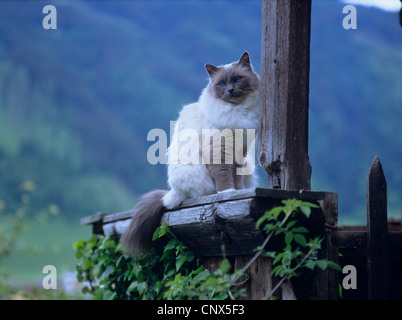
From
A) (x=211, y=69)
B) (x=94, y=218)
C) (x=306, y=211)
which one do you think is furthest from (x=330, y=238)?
(x=94, y=218)

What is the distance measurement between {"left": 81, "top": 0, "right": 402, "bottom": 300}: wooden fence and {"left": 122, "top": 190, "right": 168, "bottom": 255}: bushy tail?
5.7 inches

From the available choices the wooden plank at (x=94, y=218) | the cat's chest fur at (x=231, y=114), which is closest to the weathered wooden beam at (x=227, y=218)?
the cat's chest fur at (x=231, y=114)

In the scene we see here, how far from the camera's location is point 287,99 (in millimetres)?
2283

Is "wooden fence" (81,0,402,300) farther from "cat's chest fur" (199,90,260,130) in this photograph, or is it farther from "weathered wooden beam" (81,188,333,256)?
"cat's chest fur" (199,90,260,130)

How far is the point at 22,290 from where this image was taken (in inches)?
259

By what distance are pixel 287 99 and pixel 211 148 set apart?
58 cm

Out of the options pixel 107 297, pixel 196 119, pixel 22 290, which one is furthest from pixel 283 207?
pixel 22 290

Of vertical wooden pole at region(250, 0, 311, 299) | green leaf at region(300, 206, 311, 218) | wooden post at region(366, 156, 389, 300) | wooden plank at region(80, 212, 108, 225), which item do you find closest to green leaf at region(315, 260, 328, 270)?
green leaf at region(300, 206, 311, 218)

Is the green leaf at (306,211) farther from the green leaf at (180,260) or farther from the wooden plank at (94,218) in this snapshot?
the wooden plank at (94,218)

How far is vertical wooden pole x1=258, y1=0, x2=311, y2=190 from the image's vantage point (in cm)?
225

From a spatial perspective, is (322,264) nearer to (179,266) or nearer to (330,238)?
(330,238)

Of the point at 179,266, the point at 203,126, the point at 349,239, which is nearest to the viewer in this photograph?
the point at 349,239

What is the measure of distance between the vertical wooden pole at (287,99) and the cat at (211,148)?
0.27 metres
